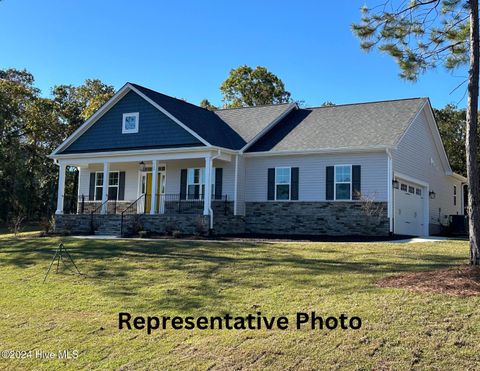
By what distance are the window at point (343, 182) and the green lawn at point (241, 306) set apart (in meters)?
5.37

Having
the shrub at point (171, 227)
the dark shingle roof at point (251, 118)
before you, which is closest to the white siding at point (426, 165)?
the dark shingle roof at point (251, 118)

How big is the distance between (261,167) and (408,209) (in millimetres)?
6484

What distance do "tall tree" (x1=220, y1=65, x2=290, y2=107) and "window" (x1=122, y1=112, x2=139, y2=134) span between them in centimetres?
2042

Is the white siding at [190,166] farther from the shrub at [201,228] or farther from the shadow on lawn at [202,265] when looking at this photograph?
the shadow on lawn at [202,265]

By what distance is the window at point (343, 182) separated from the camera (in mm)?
19516

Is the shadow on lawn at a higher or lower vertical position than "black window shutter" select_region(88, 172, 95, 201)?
lower

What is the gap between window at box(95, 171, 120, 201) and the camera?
24.8 meters

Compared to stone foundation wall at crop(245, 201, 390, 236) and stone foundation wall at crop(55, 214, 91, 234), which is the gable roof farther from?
stone foundation wall at crop(55, 214, 91, 234)

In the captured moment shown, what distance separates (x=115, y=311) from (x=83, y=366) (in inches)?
81.4

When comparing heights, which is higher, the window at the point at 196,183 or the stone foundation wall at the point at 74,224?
the window at the point at 196,183

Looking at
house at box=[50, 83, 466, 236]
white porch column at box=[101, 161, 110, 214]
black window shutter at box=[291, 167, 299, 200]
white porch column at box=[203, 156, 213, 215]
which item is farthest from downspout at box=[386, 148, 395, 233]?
white porch column at box=[101, 161, 110, 214]

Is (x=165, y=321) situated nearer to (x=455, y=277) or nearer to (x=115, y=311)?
(x=115, y=311)

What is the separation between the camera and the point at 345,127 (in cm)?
2117

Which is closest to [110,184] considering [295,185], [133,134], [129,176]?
[129,176]
